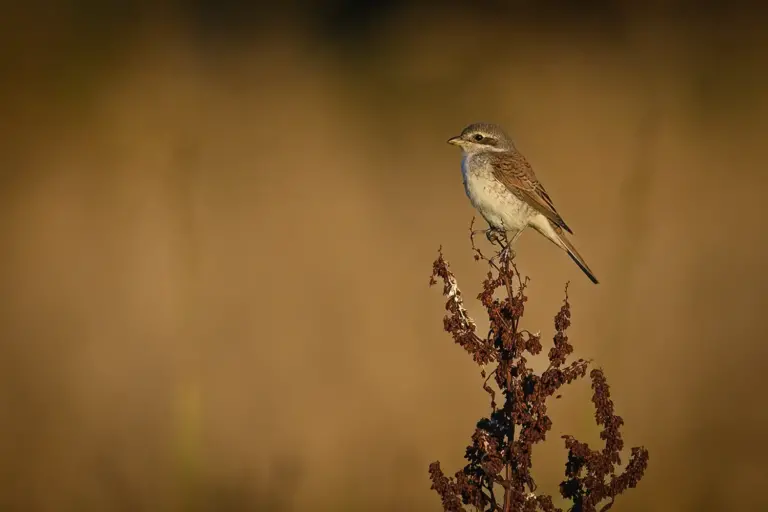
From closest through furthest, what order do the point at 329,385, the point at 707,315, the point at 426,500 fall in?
the point at 426,500 < the point at 329,385 < the point at 707,315

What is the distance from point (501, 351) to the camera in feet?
10.9

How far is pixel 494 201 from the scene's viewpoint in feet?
17.3

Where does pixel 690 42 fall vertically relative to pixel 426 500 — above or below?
above

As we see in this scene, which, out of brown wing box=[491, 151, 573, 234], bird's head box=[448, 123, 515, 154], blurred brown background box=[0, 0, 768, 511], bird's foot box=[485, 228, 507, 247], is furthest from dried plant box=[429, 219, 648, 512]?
bird's head box=[448, 123, 515, 154]

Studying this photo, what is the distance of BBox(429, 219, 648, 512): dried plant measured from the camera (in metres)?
3.16

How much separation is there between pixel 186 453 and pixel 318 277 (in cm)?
208

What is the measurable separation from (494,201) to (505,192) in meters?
0.08

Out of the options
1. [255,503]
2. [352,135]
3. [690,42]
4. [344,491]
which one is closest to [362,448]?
[344,491]

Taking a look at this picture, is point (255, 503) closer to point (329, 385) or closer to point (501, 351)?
point (329, 385)

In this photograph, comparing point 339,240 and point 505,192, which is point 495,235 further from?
point 339,240

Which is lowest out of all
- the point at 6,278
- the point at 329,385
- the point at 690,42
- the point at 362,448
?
the point at 362,448

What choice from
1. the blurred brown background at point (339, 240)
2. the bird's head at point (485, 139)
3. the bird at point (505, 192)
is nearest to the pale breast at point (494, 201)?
the bird at point (505, 192)

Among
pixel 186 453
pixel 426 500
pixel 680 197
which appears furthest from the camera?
pixel 680 197

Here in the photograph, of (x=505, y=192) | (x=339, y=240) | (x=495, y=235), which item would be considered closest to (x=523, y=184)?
(x=505, y=192)
